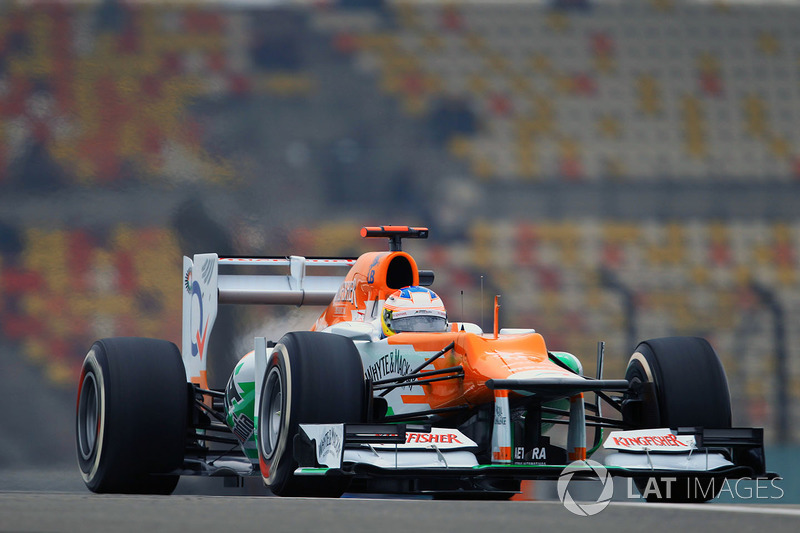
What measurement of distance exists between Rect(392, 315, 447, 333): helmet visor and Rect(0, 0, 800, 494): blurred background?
5.20 metres

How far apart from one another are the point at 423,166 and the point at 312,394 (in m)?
10.8

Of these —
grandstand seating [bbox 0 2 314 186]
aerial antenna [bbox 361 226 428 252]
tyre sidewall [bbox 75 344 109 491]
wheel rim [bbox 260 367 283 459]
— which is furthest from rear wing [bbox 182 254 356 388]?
grandstand seating [bbox 0 2 314 186]

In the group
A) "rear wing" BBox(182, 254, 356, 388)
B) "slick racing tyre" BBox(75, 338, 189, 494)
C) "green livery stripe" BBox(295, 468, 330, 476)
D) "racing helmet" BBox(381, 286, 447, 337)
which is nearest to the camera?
"green livery stripe" BBox(295, 468, 330, 476)

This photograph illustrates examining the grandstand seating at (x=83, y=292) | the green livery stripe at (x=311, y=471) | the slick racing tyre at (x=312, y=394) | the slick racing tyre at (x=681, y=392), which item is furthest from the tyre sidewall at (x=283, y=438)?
the grandstand seating at (x=83, y=292)

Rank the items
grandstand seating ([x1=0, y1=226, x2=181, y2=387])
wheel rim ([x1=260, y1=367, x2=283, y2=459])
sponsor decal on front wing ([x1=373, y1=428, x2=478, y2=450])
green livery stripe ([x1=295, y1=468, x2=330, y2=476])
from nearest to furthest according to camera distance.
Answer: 1. green livery stripe ([x1=295, y1=468, x2=330, y2=476])
2. sponsor decal on front wing ([x1=373, y1=428, x2=478, y2=450])
3. wheel rim ([x1=260, y1=367, x2=283, y2=459])
4. grandstand seating ([x1=0, y1=226, x2=181, y2=387])

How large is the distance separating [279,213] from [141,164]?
1807 mm

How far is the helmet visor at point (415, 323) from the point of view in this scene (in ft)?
25.5

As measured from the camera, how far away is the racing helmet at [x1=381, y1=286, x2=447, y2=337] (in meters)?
7.78

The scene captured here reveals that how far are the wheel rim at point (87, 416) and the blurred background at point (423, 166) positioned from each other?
14.5 feet

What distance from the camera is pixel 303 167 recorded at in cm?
1673

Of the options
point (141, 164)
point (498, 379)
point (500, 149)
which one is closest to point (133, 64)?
point (141, 164)

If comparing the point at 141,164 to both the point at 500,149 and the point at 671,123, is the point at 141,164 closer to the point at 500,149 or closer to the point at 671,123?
the point at 500,149
